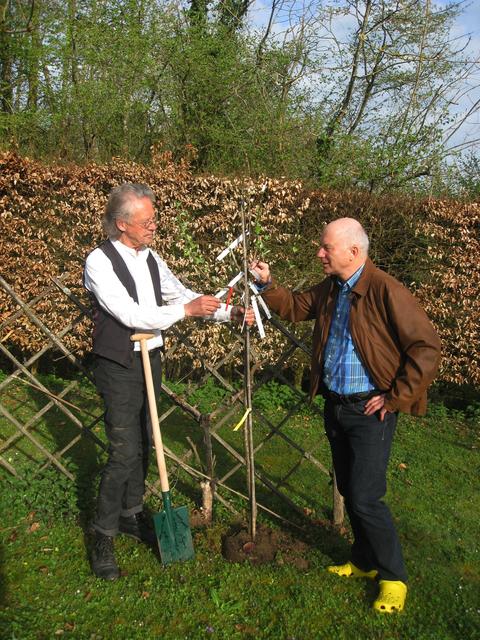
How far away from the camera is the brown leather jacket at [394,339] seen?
2.49 meters

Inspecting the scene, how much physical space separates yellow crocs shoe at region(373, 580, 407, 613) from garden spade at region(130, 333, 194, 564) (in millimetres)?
1046

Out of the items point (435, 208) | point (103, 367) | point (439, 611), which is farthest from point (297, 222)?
point (439, 611)

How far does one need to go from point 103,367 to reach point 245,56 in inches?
315

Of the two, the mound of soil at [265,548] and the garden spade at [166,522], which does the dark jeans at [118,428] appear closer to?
the garden spade at [166,522]

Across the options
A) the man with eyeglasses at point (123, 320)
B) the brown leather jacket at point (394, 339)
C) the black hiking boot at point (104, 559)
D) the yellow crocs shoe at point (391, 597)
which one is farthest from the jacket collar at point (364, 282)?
the black hiking boot at point (104, 559)

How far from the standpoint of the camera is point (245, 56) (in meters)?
9.38

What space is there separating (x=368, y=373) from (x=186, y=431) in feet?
10.4

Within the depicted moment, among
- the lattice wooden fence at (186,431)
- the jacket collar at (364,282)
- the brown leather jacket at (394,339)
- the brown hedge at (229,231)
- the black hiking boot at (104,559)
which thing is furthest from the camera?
the brown hedge at (229,231)

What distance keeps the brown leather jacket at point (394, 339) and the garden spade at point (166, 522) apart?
112cm

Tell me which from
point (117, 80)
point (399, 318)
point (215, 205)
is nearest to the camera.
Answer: point (399, 318)

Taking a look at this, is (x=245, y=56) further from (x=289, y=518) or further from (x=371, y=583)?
(x=371, y=583)

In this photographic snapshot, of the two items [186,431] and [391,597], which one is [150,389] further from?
[186,431]

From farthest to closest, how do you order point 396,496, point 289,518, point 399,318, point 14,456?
point 14,456, point 396,496, point 289,518, point 399,318

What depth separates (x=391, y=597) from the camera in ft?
9.00
